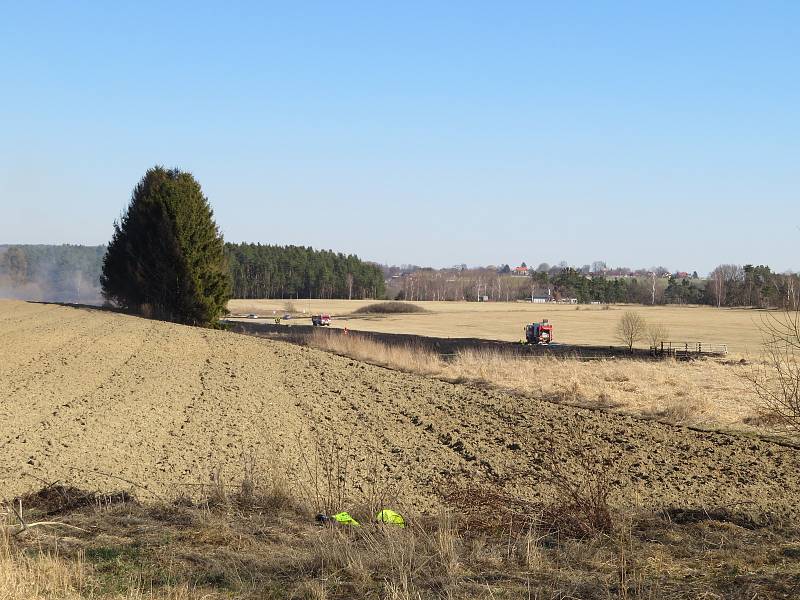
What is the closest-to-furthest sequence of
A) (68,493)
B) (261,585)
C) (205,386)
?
(261,585) < (68,493) < (205,386)

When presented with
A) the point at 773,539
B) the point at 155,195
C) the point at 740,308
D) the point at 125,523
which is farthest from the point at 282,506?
the point at 740,308

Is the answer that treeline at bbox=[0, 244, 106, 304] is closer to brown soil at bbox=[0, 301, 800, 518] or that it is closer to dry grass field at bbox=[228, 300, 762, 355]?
dry grass field at bbox=[228, 300, 762, 355]

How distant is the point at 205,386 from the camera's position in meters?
23.3

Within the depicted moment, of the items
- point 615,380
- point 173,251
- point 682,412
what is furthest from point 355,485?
point 173,251

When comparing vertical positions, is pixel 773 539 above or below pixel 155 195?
below

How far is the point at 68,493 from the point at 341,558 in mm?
4910

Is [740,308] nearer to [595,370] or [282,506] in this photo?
[595,370]

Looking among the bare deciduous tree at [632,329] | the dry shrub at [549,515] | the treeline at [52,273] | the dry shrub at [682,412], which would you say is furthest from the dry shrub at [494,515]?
the treeline at [52,273]

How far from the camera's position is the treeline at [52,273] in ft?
415

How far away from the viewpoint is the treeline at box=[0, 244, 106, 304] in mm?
126562

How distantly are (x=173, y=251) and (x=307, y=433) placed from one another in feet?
90.1

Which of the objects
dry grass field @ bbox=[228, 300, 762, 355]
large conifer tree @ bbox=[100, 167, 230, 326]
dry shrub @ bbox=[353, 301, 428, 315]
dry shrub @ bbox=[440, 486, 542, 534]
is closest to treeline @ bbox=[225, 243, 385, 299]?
dry grass field @ bbox=[228, 300, 762, 355]

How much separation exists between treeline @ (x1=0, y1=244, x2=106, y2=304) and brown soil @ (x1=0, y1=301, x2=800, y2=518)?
326 ft

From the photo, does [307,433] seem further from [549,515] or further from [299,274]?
[299,274]
